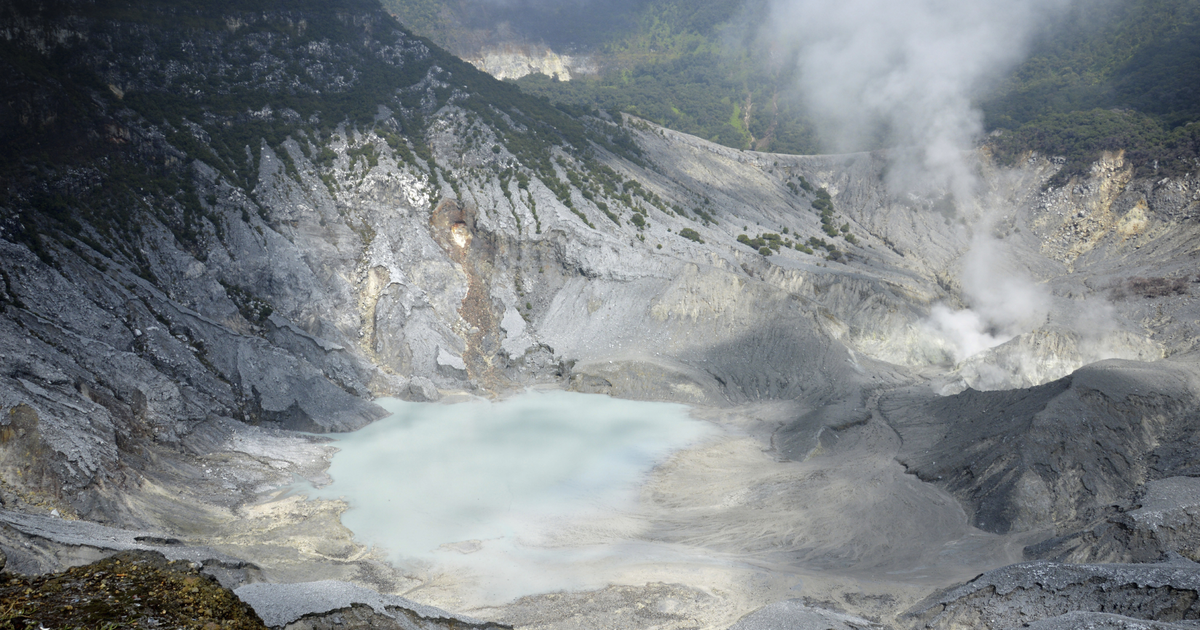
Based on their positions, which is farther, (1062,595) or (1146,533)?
(1146,533)

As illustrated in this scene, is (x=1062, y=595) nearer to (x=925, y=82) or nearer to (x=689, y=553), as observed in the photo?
(x=689, y=553)

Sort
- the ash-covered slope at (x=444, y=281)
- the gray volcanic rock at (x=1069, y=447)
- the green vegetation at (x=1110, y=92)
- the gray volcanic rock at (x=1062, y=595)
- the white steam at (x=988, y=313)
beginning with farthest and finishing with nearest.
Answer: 1. the green vegetation at (x=1110, y=92)
2. the white steam at (x=988, y=313)
3. the ash-covered slope at (x=444, y=281)
4. the gray volcanic rock at (x=1069, y=447)
5. the gray volcanic rock at (x=1062, y=595)

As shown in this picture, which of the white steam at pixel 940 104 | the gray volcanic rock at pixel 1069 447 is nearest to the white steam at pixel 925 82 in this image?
the white steam at pixel 940 104

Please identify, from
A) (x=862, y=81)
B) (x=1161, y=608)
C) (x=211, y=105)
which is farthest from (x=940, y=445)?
(x=862, y=81)

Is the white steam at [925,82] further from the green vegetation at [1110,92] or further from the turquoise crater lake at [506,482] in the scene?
the turquoise crater lake at [506,482]

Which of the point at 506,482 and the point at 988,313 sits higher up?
the point at 988,313

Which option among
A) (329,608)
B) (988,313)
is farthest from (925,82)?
(329,608)
